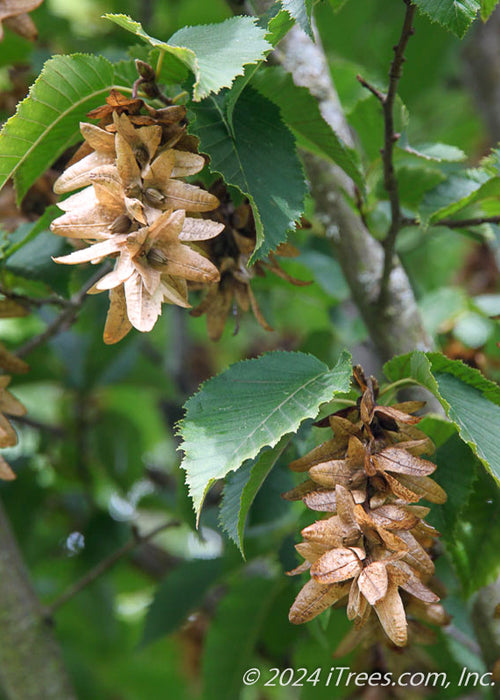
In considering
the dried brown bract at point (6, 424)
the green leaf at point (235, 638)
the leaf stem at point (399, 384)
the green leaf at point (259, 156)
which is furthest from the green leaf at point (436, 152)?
the green leaf at point (235, 638)

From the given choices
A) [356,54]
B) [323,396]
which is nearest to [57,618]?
[323,396]

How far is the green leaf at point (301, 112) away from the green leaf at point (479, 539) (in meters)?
0.49

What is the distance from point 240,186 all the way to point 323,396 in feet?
0.89

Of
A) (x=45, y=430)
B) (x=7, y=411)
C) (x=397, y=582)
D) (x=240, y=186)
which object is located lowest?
(x=45, y=430)

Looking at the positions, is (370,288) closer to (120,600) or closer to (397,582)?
(397,582)

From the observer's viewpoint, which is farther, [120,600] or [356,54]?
[120,600]

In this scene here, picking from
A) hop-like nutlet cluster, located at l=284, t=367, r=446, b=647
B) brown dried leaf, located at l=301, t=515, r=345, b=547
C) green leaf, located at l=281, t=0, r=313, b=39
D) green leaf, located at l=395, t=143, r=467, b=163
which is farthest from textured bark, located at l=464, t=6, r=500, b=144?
brown dried leaf, located at l=301, t=515, r=345, b=547

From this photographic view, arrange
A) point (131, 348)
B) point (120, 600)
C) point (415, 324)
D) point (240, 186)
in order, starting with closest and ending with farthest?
1. point (240, 186)
2. point (415, 324)
3. point (131, 348)
4. point (120, 600)

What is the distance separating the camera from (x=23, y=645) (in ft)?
4.21

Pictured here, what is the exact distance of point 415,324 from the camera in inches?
45.7

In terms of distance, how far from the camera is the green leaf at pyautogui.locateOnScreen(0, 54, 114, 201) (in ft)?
2.81

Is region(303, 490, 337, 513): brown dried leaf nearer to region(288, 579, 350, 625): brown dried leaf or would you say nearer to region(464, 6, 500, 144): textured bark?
region(288, 579, 350, 625): brown dried leaf

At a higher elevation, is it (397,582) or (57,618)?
(397,582)

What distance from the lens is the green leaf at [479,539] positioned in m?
1.02
